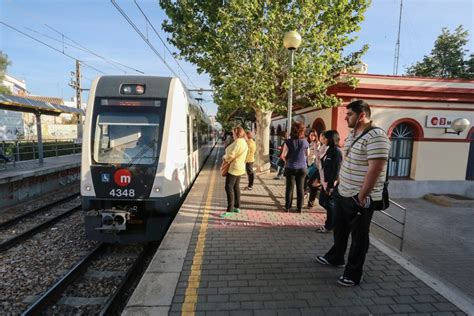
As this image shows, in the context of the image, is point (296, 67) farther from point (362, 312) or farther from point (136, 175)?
point (362, 312)

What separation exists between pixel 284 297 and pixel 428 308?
139 centimetres

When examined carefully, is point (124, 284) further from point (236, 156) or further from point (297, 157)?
point (297, 157)

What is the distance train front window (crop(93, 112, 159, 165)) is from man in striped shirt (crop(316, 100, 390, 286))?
3.26 metres

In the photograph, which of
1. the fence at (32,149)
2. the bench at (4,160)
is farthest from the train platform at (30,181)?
the fence at (32,149)

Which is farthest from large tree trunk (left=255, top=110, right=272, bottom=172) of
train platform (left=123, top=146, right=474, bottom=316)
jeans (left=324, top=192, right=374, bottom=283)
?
jeans (left=324, top=192, right=374, bottom=283)

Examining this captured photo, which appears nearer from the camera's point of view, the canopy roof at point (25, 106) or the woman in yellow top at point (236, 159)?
the woman in yellow top at point (236, 159)

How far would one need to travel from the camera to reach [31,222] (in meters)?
7.13

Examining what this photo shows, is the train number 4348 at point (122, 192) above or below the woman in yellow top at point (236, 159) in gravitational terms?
below

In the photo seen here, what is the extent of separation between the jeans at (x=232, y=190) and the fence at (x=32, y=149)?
9417 millimetres

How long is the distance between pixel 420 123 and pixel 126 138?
11757 millimetres

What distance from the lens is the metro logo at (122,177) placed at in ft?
16.1

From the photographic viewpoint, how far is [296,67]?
9195 mm

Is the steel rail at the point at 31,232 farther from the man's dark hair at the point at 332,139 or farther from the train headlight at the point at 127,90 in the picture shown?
the man's dark hair at the point at 332,139

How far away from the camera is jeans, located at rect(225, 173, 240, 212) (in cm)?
573
